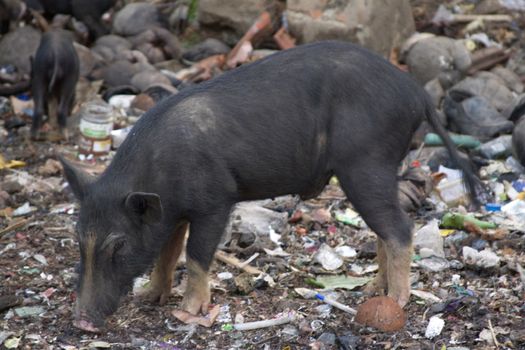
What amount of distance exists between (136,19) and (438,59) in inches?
189

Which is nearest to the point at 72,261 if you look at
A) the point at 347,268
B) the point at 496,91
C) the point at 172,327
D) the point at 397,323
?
the point at 172,327

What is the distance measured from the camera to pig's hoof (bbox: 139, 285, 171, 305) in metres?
5.66

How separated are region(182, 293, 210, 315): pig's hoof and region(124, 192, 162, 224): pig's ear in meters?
0.69

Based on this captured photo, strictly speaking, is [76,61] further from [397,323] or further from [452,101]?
[397,323]

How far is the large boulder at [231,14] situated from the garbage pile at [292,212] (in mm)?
20

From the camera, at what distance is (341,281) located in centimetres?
606

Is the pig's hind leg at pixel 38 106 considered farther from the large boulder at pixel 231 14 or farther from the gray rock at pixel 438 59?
the gray rock at pixel 438 59

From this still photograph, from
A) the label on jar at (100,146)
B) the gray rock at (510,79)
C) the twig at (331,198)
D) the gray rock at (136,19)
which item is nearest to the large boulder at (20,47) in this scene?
the gray rock at (136,19)

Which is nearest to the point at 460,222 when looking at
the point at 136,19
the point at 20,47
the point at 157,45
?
the point at 157,45

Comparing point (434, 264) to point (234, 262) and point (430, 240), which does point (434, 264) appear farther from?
point (234, 262)

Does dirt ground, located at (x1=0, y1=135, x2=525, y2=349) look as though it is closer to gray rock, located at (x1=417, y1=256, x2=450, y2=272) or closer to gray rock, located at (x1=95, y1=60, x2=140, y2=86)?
gray rock, located at (x1=417, y1=256, x2=450, y2=272)

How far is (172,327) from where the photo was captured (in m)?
5.33

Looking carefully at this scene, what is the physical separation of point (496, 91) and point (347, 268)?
4722 millimetres

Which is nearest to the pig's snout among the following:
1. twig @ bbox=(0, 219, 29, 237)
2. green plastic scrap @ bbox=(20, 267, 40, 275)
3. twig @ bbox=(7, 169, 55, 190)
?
green plastic scrap @ bbox=(20, 267, 40, 275)
